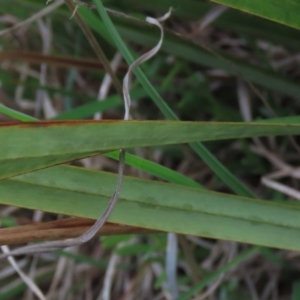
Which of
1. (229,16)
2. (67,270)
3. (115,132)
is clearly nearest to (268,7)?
(115,132)

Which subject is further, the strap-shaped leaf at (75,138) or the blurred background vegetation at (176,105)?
the blurred background vegetation at (176,105)

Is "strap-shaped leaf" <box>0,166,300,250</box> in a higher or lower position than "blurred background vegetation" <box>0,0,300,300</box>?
lower

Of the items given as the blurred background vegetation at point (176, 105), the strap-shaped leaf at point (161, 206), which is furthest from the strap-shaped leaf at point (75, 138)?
the blurred background vegetation at point (176, 105)

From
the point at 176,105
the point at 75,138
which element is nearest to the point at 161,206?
the point at 75,138

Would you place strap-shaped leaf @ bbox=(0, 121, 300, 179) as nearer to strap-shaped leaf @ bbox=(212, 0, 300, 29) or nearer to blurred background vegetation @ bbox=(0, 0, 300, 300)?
strap-shaped leaf @ bbox=(212, 0, 300, 29)

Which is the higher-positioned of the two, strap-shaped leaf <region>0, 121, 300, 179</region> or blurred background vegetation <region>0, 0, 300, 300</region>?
blurred background vegetation <region>0, 0, 300, 300</region>

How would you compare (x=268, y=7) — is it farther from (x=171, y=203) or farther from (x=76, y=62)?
(x=76, y=62)

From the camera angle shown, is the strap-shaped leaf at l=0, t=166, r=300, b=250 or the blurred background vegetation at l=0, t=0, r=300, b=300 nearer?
the strap-shaped leaf at l=0, t=166, r=300, b=250

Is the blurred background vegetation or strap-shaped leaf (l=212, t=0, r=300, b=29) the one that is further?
the blurred background vegetation

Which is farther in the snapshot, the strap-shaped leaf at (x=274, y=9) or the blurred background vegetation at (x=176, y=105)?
the blurred background vegetation at (x=176, y=105)

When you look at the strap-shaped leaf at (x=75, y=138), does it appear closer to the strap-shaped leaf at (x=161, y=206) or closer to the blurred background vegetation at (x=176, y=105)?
the strap-shaped leaf at (x=161, y=206)

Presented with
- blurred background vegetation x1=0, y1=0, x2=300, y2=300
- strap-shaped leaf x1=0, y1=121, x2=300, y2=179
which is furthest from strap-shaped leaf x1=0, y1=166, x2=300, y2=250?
blurred background vegetation x1=0, y1=0, x2=300, y2=300

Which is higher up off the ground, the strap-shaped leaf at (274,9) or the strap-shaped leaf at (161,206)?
the strap-shaped leaf at (274,9)
